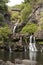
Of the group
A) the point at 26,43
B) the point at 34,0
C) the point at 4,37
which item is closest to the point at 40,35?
the point at 26,43

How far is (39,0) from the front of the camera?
224 feet

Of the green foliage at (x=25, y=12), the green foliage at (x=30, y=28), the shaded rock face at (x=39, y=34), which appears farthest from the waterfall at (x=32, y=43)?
the green foliage at (x=25, y=12)

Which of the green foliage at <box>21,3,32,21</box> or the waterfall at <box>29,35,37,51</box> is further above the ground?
the green foliage at <box>21,3,32,21</box>

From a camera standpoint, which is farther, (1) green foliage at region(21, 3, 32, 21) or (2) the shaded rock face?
(1) green foliage at region(21, 3, 32, 21)

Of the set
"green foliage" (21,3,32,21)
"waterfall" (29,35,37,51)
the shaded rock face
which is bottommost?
"waterfall" (29,35,37,51)

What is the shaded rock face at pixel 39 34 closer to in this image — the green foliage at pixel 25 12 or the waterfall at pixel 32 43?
the waterfall at pixel 32 43

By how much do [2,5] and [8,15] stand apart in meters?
6.50

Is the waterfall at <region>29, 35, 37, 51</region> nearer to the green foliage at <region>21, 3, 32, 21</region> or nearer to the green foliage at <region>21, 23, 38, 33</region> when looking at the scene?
the green foliage at <region>21, 23, 38, 33</region>

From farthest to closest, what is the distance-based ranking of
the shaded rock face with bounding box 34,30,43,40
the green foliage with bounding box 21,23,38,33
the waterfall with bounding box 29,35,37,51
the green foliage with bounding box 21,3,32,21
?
the green foliage with bounding box 21,3,32,21
the green foliage with bounding box 21,23,38,33
the shaded rock face with bounding box 34,30,43,40
the waterfall with bounding box 29,35,37,51

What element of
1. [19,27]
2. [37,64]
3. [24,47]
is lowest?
[37,64]

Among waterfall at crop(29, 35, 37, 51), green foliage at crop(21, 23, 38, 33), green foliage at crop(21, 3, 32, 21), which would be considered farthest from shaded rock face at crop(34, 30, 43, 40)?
green foliage at crop(21, 3, 32, 21)

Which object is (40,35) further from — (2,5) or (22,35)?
(2,5)

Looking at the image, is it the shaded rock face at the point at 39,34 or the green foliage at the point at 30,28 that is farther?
the green foliage at the point at 30,28

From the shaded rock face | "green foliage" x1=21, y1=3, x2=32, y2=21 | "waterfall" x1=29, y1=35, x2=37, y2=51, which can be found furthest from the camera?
"green foliage" x1=21, y1=3, x2=32, y2=21
